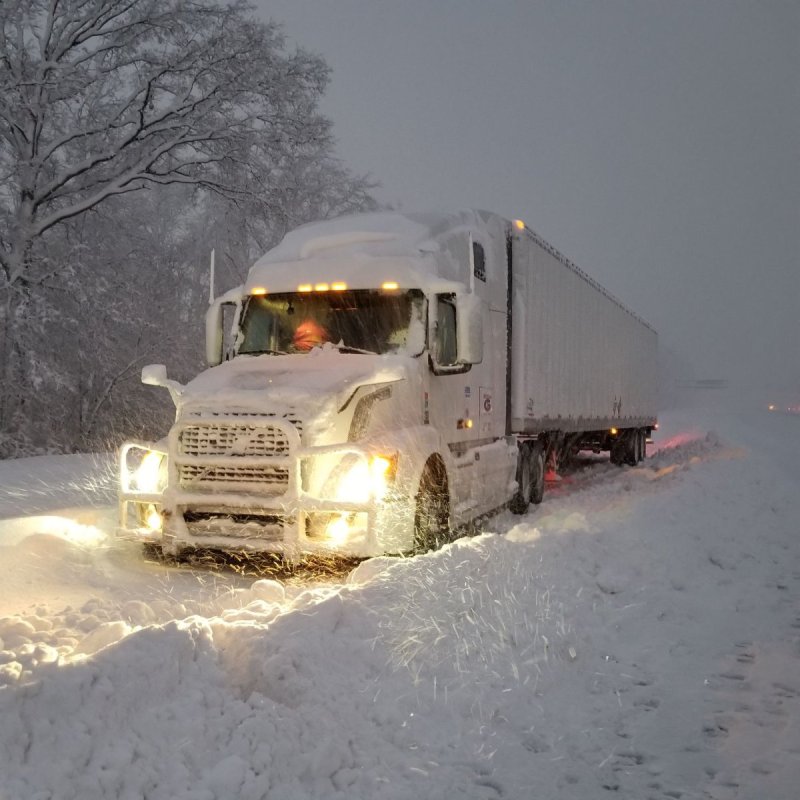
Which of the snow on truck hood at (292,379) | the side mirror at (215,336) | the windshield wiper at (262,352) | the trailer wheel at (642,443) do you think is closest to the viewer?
the snow on truck hood at (292,379)

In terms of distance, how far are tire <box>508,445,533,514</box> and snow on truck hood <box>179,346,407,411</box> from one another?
4.78 metres

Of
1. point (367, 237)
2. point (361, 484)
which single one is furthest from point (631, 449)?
point (361, 484)

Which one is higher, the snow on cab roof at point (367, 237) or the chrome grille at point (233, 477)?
the snow on cab roof at point (367, 237)

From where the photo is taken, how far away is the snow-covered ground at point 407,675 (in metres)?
3.26

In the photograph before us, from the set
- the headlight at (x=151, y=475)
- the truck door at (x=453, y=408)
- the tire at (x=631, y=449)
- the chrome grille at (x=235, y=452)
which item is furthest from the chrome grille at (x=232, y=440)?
the tire at (x=631, y=449)

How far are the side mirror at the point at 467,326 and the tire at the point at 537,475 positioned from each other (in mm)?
4980

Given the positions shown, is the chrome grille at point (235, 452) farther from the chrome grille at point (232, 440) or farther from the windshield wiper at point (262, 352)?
the windshield wiper at point (262, 352)

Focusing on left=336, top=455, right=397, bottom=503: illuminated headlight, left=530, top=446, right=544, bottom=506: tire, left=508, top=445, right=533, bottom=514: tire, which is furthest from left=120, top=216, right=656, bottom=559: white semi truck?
left=530, top=446, right=544, bottom=506: tire

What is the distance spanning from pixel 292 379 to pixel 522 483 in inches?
226

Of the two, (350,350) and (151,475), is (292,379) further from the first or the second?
(151,475)

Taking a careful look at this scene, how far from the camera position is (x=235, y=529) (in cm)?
660

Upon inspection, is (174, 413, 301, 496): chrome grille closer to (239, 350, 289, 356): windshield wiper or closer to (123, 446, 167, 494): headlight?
(123, 446, 167, 494): headlight

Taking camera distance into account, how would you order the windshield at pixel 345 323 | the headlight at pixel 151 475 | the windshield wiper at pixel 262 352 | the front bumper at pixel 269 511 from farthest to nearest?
1. the windshield wiper at pixel 262 352
2. the windshield at pixel 345 323
3. the headlight at pixel 151 475
4. the front bumper at pixel 269 511

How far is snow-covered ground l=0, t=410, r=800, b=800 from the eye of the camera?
3264 mm
